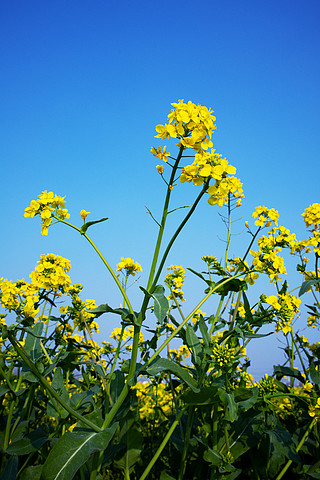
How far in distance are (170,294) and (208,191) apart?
5.32 feet

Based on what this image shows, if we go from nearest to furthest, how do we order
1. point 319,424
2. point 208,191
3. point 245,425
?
point 208,191 → point 245,425 → point 319,424

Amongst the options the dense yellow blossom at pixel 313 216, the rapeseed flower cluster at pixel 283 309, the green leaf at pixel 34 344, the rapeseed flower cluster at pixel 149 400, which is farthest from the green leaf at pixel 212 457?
the dense yellow blossom at pixel 313 216

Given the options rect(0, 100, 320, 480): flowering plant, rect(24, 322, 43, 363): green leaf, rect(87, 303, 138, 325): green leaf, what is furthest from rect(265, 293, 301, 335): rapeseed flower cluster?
rect(24, 322, 43, 363): green leaf

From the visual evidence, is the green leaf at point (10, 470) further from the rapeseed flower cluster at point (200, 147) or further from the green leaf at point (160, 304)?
the rapeseed flower cluster at point (200, 147)

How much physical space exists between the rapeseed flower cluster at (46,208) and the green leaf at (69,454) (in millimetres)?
1273

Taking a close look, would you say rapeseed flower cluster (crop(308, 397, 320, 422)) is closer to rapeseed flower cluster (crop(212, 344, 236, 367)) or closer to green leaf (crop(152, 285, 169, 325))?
rapeseed flower cluster (crop(212, 344, 236, 367))

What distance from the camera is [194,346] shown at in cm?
258

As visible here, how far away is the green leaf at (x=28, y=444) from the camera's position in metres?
2.48

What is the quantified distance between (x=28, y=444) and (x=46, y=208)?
1.65m

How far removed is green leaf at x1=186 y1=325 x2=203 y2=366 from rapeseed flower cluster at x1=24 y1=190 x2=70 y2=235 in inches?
46.8

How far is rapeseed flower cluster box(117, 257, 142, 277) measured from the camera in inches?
124

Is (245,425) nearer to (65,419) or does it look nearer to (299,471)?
(299,471)

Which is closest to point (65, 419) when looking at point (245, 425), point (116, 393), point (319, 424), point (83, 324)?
point (116, 393)

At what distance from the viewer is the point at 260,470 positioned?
9.26ft
